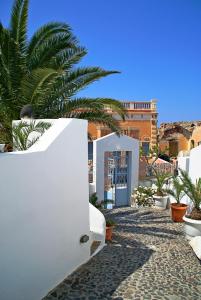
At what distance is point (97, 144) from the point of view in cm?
1274

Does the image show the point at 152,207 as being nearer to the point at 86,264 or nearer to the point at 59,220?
the point at 86,264

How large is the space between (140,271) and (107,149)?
775cm

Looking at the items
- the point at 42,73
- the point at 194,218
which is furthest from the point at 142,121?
the point at 42,73

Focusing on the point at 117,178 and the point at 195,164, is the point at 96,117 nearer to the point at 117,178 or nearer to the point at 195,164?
the point at 195,164

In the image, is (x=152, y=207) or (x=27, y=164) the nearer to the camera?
(x=27, y=164)

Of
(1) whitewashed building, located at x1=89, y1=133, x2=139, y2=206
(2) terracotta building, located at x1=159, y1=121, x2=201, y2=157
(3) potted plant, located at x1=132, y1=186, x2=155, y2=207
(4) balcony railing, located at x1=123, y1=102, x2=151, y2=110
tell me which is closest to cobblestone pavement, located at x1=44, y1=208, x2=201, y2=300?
(3) potted plant, located at x1=132, y1=186, x2=155, y2=207

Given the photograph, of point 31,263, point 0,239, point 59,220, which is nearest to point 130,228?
point 59,220

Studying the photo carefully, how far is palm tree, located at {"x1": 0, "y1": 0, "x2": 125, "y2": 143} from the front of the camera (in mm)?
7391

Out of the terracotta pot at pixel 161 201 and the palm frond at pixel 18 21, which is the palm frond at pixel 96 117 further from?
the terracotta pot at pixel 161 201

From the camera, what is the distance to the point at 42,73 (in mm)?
6812

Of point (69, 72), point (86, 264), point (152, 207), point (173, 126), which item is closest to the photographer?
point (86, 264)

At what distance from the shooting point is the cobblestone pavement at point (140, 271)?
479cm

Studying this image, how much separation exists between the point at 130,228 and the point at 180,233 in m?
1.49

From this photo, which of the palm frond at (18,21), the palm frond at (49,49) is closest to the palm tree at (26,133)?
the palm frond at (49,49)
